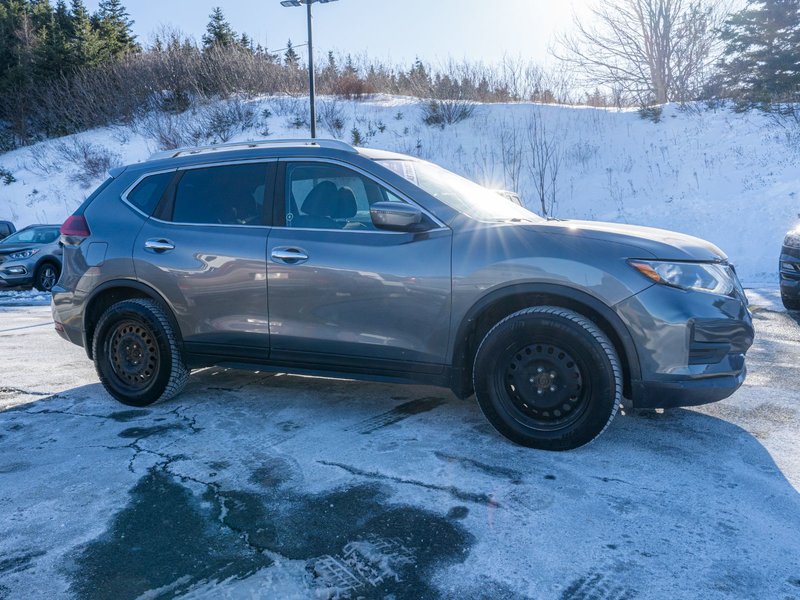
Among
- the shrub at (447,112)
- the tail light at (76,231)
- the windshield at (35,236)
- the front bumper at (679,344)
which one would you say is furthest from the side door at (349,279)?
the shrub at (447,112)

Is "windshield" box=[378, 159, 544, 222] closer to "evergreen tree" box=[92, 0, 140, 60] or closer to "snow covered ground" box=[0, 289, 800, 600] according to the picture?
"snow covered ground" box=[0, 289, 800, 600]

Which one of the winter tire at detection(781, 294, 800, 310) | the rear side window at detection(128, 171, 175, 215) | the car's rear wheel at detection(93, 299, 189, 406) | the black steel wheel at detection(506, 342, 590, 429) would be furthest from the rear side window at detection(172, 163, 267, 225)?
the winter tire at detection(781, 294, 800, 310)

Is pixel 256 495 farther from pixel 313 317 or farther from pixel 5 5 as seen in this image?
pixel 5 5

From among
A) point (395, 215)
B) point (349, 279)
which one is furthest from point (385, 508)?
point (395, 215)

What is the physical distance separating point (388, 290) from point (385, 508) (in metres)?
1.33

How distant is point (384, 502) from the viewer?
9.70ft

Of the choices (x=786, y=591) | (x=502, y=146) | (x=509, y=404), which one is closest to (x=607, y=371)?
(x=509, y=404)

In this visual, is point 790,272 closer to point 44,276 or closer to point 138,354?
point 138,354

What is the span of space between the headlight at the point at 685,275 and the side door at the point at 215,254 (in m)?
2.34

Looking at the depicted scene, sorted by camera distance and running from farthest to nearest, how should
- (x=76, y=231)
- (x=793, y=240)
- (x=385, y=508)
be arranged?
(x=793, y=240), (x=76, y=231), (x=385, y=508)

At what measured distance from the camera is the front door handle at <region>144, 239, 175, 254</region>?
4.37 m

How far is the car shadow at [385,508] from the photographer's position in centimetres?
236

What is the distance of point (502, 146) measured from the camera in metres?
20.6

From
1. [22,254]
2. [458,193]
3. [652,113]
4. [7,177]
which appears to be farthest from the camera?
[7,177]
